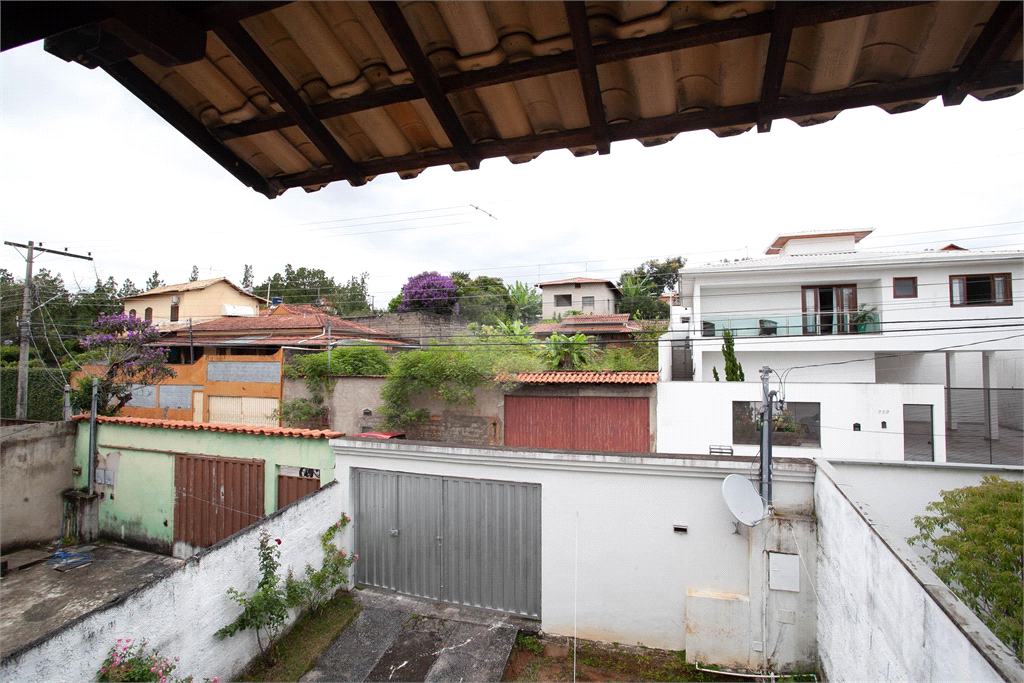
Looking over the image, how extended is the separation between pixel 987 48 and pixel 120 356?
15.6 metres

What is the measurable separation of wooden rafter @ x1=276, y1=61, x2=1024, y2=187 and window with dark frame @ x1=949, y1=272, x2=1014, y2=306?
55.0 ft

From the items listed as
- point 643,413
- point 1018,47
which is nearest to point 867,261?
point 643,413

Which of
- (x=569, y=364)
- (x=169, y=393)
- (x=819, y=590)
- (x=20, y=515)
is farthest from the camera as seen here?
(x=169, y=393)

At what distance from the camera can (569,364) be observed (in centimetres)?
1279

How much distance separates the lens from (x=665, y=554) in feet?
17.2

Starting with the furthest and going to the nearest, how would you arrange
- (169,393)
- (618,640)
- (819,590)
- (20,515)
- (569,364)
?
(169,393), (569,364), (20,515), (618,640), (819,590)

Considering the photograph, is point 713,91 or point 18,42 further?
point 713,91

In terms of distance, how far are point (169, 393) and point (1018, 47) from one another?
741 inches

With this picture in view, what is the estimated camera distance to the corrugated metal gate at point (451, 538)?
5719 mm

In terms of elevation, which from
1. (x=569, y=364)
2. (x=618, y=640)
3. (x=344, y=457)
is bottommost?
(x=618, y=640)

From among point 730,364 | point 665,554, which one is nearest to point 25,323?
point 665,554

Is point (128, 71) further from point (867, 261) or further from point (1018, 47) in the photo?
point (867, 261)

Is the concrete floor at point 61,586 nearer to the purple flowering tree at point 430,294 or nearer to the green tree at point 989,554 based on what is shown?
the green tree at point 989,554

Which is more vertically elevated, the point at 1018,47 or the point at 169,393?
the point at 1018,47
